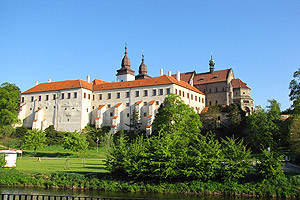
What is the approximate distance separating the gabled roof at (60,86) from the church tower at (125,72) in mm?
13177

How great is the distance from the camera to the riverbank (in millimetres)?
23547

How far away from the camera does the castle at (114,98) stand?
6284cm

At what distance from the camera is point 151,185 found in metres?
24.9

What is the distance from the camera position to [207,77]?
77.2 meters

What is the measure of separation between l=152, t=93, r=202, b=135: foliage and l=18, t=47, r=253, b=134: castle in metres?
7.01

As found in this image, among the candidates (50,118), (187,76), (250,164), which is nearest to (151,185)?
(250,164)

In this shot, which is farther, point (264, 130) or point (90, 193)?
point (264, 130)

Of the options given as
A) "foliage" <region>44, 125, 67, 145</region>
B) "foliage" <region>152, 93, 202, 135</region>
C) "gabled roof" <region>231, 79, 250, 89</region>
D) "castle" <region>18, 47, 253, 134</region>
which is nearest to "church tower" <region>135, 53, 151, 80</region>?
"castle" <region>18, 47, 253, 134</region>

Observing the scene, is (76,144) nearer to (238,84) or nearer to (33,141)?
(33,141)

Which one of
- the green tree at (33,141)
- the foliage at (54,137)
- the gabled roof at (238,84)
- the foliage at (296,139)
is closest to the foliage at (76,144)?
the green tree at (33,141)

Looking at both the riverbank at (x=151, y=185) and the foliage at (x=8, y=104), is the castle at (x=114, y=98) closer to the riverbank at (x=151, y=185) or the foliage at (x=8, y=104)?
the foliage at (x=8, y=104)

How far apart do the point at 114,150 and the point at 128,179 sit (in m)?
2.79

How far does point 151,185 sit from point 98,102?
4542cm

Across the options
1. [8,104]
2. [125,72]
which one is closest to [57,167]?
[8,104]
